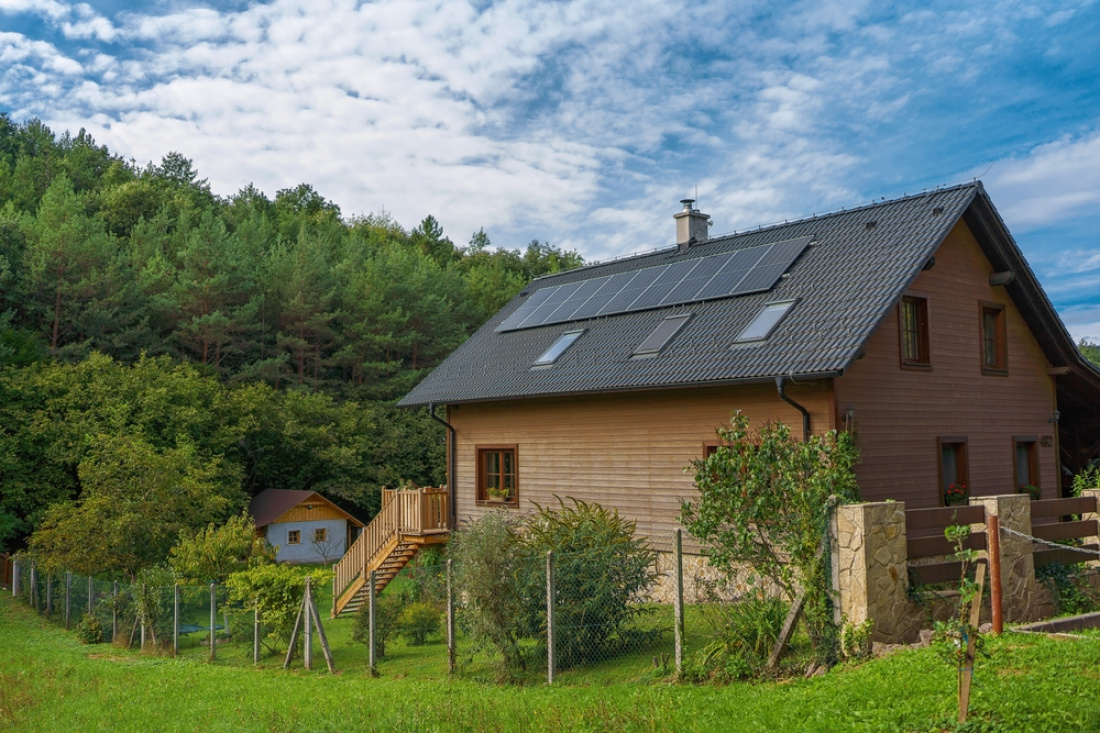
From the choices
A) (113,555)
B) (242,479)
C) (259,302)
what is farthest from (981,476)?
(259,302)

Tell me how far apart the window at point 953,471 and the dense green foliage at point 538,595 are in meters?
6.94

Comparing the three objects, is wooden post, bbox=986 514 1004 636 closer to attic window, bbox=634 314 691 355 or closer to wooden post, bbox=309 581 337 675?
wooden post, bbox=309 581 337 675

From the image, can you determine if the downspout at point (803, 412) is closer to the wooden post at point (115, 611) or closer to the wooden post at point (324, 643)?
the wooden post at point (324, 643)

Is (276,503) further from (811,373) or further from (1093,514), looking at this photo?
(1093,514)

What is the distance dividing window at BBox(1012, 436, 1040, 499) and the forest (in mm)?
18558

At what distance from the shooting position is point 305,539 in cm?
3166

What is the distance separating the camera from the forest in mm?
24625

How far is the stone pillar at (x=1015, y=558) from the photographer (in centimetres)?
1023

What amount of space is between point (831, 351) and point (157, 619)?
522 inches

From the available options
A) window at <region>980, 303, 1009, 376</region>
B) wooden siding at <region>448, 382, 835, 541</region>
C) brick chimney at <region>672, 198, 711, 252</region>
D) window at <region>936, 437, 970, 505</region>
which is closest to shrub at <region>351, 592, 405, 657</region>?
wooden siding at <region>448, 382, 835, 541</region>

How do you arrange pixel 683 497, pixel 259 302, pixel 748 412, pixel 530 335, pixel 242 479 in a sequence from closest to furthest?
1. pixel 748 412
2. pixel 683 497
3. pixel 530 335
4. pixel 242 479
5. pixel 259 302

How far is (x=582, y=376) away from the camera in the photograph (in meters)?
17.9

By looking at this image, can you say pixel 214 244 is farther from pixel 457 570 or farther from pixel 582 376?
pixel 457 570

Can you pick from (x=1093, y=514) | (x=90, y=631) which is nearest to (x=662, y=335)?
(x=1093, y=514)
